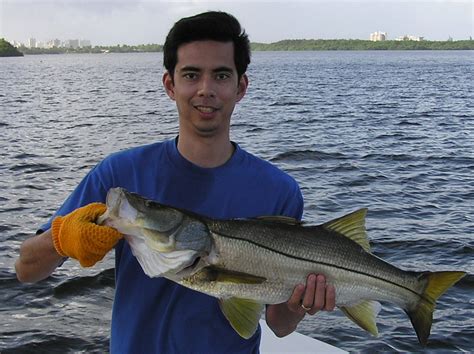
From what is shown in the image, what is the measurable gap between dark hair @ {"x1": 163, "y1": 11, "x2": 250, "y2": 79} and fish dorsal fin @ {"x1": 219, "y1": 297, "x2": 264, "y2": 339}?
127 centimetres

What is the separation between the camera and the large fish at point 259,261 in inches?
115

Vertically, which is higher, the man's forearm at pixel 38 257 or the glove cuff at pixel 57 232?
the glove cuff at pixel 57 232

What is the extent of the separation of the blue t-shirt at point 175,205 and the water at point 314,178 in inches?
188

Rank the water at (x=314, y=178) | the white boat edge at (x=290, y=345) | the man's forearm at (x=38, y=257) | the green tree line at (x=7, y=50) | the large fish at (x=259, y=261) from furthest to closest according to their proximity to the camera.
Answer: the green tree line at (x=7, y=50), the water at (x=314, y=178), the white boat edge at (x=290, y=345), the man's forearm at (x=38, y=257), the large fish at (x=259, y=261)

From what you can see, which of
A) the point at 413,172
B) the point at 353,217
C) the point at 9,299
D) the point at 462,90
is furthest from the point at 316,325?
the point at 462,90

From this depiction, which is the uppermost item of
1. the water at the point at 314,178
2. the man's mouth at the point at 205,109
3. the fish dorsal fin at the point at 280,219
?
the man's mouth at the point at 205,109

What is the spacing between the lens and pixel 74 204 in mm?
3252

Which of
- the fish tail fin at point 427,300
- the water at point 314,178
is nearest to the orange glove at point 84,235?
the fish tail fin at point 427,300

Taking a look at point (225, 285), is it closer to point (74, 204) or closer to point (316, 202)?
point (74, 204)

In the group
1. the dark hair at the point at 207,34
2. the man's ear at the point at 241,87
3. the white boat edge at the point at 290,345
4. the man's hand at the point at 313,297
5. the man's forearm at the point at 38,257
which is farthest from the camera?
the white boat edge at the point at 290,345

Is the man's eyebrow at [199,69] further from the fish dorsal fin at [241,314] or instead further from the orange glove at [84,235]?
the fish dorsal fin at [241,314]

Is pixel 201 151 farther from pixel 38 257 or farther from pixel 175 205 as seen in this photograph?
pixel 38 257

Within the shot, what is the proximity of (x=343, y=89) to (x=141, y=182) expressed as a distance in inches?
1790

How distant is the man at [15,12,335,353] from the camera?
126 inches
